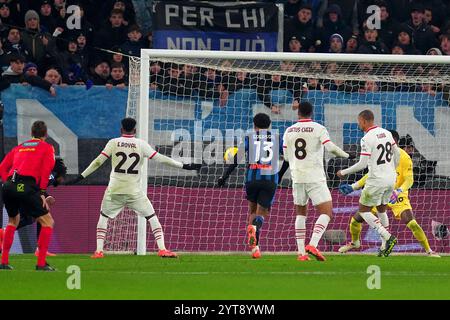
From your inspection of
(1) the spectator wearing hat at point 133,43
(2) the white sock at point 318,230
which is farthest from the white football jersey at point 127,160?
(1) the spectator wearing hat at point 133,43

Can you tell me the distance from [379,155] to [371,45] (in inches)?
221

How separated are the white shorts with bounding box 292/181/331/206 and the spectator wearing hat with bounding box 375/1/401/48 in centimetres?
764

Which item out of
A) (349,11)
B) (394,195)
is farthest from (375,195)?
(349,11)

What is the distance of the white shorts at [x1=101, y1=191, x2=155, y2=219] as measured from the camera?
1858cm

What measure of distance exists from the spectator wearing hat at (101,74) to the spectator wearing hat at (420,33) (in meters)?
6.02

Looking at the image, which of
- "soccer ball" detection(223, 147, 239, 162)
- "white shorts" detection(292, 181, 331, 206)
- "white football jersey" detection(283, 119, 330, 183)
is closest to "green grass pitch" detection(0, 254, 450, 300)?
"white shorts" detection(292, 181, 331, 206)

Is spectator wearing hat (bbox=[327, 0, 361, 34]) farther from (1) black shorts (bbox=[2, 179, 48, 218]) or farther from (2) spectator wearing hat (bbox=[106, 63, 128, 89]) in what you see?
(1) black shorts (bbox=[2, 179, 48, 218])

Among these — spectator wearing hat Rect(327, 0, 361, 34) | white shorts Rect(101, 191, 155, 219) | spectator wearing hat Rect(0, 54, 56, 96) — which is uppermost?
spectator wearing hat Rect(327, 0, 361, 34)

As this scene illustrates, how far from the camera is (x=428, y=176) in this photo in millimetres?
22000

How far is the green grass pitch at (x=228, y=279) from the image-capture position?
1220 centimetres

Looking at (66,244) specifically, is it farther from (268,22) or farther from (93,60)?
(268,22)

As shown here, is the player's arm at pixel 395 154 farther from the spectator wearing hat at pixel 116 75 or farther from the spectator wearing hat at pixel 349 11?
the spectator wearing hat at pixel 349 11

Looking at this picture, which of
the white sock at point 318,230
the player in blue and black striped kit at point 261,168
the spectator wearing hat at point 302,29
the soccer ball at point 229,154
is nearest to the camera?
the white sock at point 318,230

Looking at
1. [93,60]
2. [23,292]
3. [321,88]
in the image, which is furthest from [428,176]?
[23,292]
